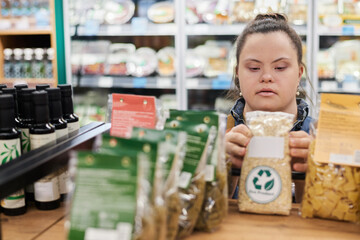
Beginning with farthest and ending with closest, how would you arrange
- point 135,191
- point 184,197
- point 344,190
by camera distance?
point 344,190 → point 184,197 → point 135,191

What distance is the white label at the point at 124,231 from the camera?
2.25 ft

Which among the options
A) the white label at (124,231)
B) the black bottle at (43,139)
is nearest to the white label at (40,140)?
the black bottle at (43,139)

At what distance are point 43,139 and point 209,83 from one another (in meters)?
2.29

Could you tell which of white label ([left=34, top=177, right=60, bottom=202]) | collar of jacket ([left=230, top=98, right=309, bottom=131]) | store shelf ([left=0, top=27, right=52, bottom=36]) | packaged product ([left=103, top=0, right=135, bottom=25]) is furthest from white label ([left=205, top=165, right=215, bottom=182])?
store shelf ([left=0, top=27, right=52, bottom=36])

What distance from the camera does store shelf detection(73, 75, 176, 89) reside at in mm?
3363

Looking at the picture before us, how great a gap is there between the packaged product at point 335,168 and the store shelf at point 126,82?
2.40 m

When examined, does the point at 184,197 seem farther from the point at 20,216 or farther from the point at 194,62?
the point at 194,62

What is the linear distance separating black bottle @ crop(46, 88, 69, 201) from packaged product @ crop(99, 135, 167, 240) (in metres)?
0.37

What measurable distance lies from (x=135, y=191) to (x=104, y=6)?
10.1 ft

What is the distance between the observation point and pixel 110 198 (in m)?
0.70

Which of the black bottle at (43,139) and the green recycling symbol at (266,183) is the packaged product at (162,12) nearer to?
the black bottle at (43,139)

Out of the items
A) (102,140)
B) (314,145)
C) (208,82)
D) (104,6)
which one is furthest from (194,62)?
(102,140)

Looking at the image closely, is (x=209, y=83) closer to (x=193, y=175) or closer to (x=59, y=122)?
(x=59, y=122)

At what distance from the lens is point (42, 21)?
355 centimetres
